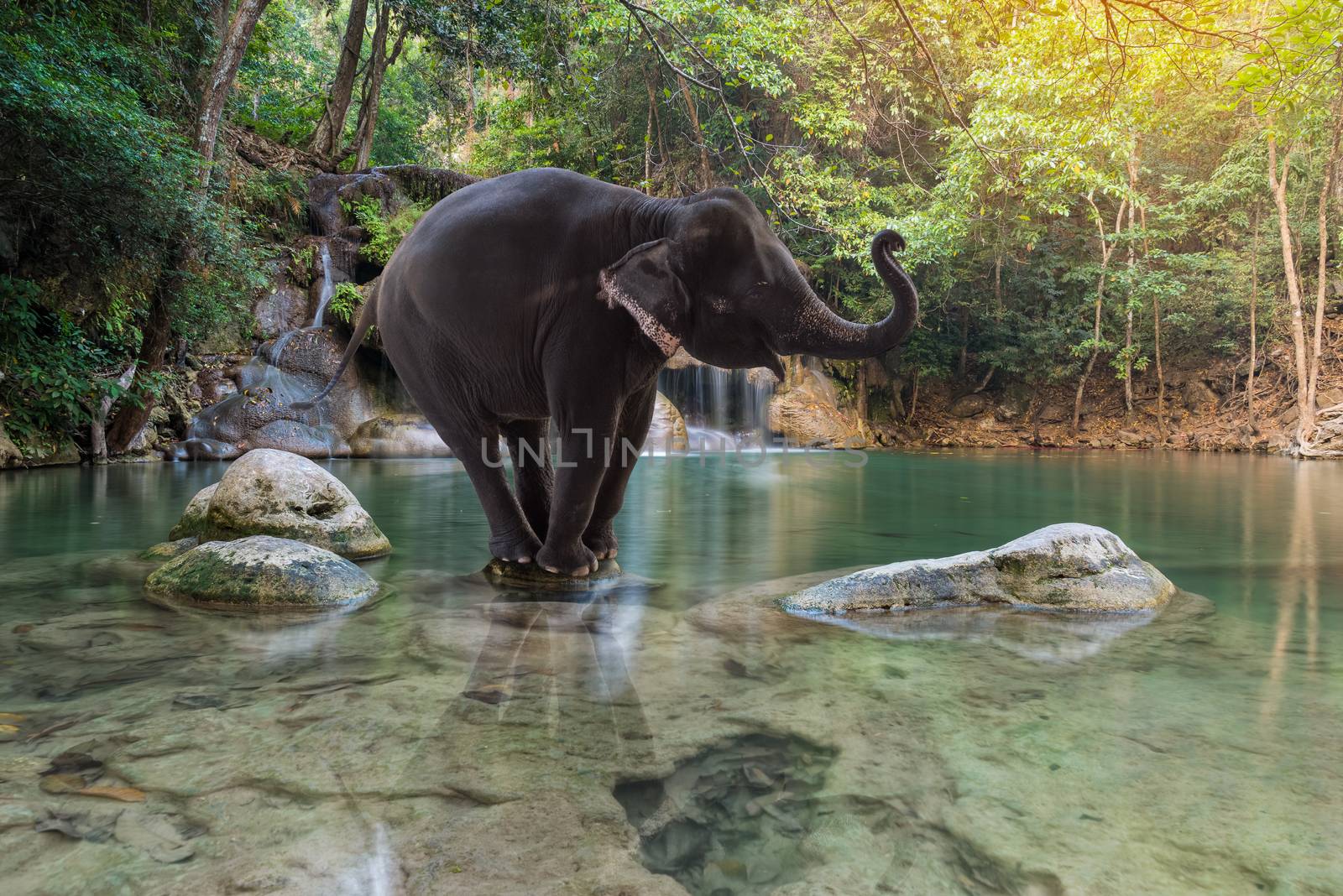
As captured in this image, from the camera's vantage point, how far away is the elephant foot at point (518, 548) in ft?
13.9

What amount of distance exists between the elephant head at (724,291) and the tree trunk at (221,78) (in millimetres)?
8527

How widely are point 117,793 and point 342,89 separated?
66.7 ft

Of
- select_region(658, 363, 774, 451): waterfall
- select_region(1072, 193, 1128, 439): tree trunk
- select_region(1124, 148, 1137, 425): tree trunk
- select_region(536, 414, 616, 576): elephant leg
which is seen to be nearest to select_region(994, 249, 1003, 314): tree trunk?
select_region(1072, 193, 1128, 439): tree trunk

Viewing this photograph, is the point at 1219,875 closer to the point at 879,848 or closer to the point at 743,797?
the point at 879,848

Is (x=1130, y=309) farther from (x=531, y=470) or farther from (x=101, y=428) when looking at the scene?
(x=101, y=428)

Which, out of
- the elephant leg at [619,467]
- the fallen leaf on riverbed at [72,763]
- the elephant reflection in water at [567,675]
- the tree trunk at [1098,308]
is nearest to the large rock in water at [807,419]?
the tree trunk at [1098,308]

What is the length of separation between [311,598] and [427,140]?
1146 inches

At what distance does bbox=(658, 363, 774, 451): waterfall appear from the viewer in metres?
19.5

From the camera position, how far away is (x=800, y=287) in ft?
11.3

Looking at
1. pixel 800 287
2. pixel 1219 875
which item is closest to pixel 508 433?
pixel 800 287

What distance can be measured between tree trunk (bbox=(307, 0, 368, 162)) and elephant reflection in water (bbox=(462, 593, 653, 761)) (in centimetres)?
1780

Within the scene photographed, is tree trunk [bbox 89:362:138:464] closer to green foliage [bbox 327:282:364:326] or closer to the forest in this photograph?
the forest

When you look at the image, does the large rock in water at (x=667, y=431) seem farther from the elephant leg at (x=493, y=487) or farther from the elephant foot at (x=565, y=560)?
the elephant foot at (x=565, y=560)

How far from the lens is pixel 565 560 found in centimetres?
400
